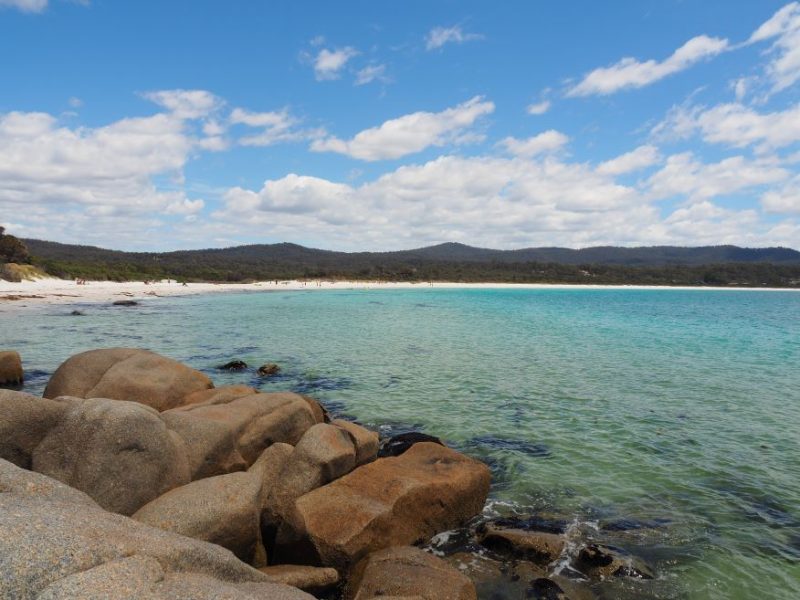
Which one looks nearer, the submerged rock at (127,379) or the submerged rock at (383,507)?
the submerged rock at (383,507)

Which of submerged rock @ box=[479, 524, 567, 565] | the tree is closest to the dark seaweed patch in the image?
submerged rock @ box=[479, 524, 567, 565]

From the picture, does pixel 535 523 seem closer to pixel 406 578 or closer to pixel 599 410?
pixel 406 578

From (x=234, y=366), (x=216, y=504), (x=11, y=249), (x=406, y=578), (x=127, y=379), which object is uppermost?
(x=11, y=249)

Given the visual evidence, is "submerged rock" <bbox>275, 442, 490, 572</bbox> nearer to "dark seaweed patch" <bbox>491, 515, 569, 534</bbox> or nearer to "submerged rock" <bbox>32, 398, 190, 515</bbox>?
"dark seaweed patch" <bbox>491, 515, 569, 534</bbox>

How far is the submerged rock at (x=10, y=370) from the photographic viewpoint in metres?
17.4

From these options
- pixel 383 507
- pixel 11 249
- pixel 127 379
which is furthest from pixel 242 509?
pixel 11 249

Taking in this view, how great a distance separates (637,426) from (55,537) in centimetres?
1472

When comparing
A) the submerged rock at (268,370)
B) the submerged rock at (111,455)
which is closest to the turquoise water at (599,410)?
the submerged rock at (268,370)

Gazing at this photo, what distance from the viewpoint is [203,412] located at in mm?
9508

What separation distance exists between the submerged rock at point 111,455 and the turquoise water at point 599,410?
6.19 metres

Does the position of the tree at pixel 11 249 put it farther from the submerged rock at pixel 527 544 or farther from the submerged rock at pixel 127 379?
the submerged rock at pixel 527 544

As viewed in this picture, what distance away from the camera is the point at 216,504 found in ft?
22.1

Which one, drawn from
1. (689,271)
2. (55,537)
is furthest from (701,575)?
(689,271)

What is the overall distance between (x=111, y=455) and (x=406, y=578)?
4541 mm
